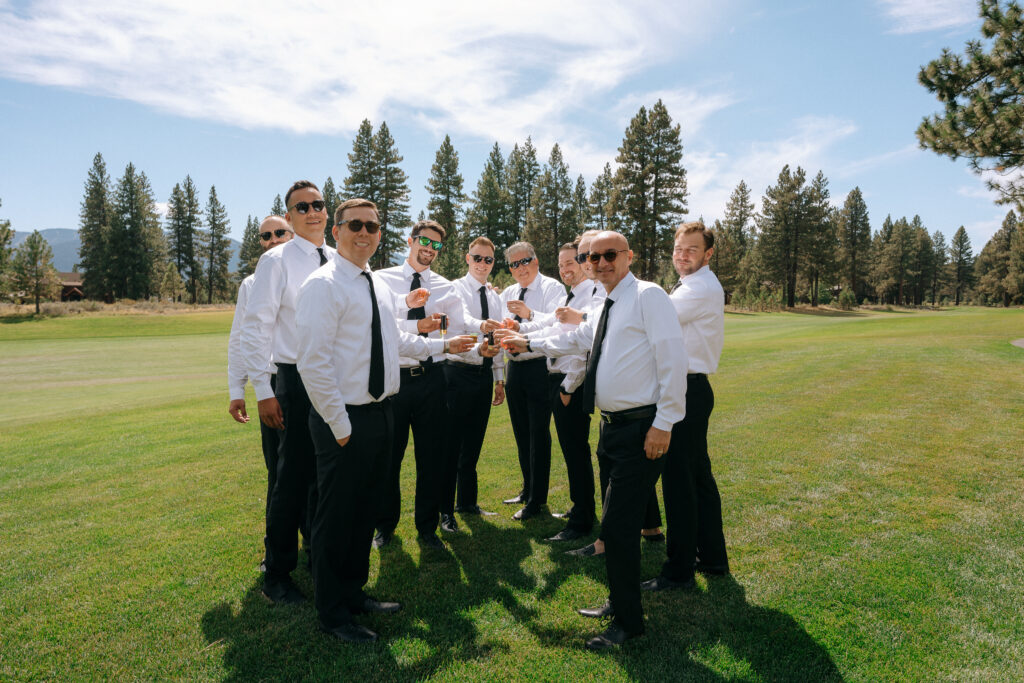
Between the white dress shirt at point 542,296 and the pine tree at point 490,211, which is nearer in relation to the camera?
the white dress shirt at point 542,296

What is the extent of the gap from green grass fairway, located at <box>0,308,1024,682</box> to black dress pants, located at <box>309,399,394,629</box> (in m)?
0.27

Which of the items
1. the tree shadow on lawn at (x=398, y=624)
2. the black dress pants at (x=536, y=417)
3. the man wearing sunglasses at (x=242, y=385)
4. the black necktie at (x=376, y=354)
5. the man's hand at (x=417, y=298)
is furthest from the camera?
the black dress pants at (x=536, y=417)

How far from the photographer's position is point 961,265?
100688mm

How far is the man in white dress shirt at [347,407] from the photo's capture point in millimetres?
3312

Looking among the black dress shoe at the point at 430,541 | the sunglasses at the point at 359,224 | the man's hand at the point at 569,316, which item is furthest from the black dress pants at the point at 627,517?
the sunglasses at the point at 359,224

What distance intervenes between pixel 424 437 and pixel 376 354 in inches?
66.6

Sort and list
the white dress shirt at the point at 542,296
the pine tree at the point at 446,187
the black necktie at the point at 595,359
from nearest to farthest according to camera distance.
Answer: the black necktie at the point at 595,359
the white dress shirt at the point at 542,296
the pine tree at the point at 446,187

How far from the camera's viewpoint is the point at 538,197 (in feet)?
200

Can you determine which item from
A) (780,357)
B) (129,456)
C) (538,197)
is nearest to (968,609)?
(129,456)

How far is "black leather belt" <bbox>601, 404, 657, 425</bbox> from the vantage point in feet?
11.1

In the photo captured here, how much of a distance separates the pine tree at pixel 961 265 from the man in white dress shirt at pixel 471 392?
4987 inches

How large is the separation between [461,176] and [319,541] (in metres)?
63.4

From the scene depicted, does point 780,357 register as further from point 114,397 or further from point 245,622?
point 114,397

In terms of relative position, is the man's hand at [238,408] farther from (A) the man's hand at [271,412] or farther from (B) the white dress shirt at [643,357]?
(B) the white dress shirt at [643,357]
